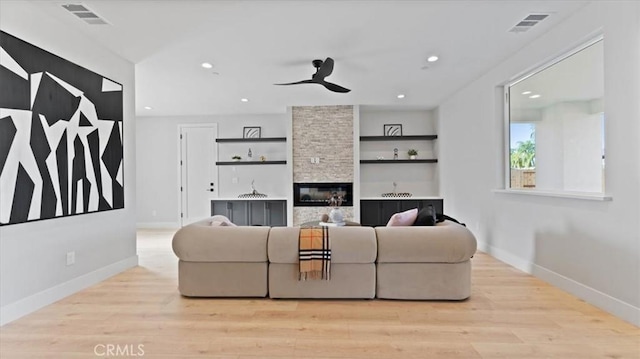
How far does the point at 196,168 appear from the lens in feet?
25.0

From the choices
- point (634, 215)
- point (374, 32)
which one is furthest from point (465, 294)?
point (374, 32)

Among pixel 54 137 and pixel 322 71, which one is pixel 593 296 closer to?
pixel 322 71

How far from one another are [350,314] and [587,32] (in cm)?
320

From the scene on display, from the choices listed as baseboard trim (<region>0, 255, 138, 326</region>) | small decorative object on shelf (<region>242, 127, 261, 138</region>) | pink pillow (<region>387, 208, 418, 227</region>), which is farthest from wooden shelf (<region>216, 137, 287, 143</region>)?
pink pillow (<region>387, 208, 418, 227</region>)

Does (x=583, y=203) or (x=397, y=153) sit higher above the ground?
(x=397, y=153)

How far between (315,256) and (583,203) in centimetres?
246

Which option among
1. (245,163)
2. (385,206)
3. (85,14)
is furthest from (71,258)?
(385,206)

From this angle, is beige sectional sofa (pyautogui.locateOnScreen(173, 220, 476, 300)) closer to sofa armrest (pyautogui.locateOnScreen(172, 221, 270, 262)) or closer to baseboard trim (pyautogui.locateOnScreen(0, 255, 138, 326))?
sofa armrest (pyautogui.locateOnScreen(172, 221, 270, 262))

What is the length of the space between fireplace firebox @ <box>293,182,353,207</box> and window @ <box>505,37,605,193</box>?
123 inches

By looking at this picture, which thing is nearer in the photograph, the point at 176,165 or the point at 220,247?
the point at 220,247

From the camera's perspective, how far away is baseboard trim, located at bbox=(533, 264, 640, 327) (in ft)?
8.15

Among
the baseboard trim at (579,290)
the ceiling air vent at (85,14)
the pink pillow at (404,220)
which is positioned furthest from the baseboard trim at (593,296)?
the ceiling air vent at (85,14)

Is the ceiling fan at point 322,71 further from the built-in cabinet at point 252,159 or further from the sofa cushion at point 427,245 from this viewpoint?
the built-in cabinet at point 252,159

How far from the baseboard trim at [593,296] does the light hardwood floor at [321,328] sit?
0.23 feet
